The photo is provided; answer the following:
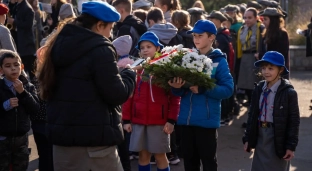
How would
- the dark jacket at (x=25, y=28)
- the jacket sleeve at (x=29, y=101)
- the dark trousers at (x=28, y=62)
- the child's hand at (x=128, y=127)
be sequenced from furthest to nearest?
the dark trousers at (x=28, y=62) < the dark jacket at (x=25, y=28) < the child's hand at (x=128, y=127) < the jacket sleeve at (x=29, y=101)

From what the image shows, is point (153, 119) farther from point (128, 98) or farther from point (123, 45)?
point (128, 98)

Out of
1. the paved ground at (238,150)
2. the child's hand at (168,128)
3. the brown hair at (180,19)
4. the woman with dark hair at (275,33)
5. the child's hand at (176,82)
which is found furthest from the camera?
the woman with dark hair at (275,33)

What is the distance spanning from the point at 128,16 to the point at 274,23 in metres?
2.42

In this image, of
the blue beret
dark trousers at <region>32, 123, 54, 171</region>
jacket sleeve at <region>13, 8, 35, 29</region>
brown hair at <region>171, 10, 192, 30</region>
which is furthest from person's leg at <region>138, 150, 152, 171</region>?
jacket sleeve at <region>13, 8, 35, 29</region>

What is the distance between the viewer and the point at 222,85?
5934mm

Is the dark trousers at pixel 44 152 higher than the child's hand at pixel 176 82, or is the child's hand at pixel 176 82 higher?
the child's hand at pixel 176 82

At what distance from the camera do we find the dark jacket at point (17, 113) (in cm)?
596

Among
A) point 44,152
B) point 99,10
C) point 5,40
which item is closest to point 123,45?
point 44,152

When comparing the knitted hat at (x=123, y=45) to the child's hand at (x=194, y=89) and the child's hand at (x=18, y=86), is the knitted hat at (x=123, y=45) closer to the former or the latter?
the child's hand at (x=194, y=89)

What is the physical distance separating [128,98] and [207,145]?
1641 mm

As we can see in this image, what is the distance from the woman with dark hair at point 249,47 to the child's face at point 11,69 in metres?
5.36

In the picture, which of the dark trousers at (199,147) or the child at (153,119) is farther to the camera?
the child at (153,119)

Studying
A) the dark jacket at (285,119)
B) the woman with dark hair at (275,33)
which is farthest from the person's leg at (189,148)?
the woman with dark hair at (275,33)

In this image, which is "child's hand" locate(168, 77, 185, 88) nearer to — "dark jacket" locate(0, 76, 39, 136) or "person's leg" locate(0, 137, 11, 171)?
"dark jacket" locate(0, 76, 39, 136)
